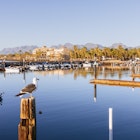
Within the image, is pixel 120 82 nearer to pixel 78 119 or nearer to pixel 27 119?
pixel 78 119

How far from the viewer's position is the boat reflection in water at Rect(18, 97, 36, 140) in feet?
34.7

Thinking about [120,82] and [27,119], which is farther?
[120,82]

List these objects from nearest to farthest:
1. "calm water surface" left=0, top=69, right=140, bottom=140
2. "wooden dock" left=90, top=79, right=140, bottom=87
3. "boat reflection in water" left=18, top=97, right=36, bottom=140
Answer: "boat reflection in water" left=18, top=97, right=36, bottom=140, "calm water surface" left=0, top=69, right=140, bottom=140, "wooden dock" left=90, top=79, right=140, bottom=87

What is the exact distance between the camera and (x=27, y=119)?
10766 millimetres

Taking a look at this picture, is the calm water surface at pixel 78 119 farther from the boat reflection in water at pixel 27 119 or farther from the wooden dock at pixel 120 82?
the boat reflection in water at pixel 27 119

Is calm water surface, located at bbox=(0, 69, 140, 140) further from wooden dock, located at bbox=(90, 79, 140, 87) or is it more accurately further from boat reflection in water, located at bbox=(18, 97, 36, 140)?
boat reflection in water, located at bbox=(18, 97, 36, 140)

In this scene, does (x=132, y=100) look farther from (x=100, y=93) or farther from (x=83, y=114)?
(x=83, y=114)

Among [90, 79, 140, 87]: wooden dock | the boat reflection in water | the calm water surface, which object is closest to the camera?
the boat reflection in water

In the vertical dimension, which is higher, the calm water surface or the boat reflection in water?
the boat reflection in water

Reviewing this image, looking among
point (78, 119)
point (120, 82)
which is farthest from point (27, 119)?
point (120, 82)

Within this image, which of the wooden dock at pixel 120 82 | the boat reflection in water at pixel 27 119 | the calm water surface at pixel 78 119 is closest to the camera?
the boat reflection in water at pixel 27 119

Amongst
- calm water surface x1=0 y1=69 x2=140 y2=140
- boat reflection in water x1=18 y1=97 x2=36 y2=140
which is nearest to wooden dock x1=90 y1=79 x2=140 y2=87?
calm water surface x1=0 y1=69 x2=140 y2=140

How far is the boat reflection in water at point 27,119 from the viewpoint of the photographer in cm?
1059

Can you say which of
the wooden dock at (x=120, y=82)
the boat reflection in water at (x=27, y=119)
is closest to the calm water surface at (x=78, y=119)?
the wooden dock at (x=120, y=82)
